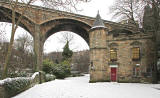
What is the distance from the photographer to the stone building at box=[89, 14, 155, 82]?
1666cm

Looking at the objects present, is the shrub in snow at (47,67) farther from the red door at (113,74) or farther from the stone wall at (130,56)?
the red door at (113,74)

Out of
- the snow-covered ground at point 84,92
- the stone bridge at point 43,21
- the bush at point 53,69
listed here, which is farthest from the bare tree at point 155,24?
the bush at point 53,69

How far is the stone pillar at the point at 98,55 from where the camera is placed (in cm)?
1756

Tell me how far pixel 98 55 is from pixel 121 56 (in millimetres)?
3233

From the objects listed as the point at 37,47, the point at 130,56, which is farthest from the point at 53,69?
the point at 130,56

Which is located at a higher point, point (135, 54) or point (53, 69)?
point (135, 54)

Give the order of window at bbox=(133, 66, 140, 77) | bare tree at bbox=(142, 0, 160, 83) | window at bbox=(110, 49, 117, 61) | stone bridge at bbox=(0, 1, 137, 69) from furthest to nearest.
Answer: stone bridge at bbox=(0, 1, 137, 69), window at bbox=(110, 49, 117, 61), window at bbox=(133, 66, 140, 77), bare tree at bbox=(142, 0, 160, 83)

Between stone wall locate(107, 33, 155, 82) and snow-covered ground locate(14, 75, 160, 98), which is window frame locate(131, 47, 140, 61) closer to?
stone wall locate(107, 33, 155, 82)

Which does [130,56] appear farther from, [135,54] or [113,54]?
[113,54]

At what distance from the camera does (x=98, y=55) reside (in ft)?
58.9

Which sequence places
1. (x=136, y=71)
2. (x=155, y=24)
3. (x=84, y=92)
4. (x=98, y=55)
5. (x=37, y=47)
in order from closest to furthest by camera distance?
(x=84, y=92) → (x=155, y=24) → (x=136, y=71) → (x=98, y=55) → (x=37, y=47)

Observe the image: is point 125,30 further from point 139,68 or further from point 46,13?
point 46,13

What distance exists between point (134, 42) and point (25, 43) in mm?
18027

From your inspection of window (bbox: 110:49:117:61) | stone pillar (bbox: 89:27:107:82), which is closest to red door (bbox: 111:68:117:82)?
stone pillar (bbox: 89:27:107:82)
